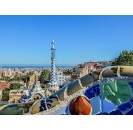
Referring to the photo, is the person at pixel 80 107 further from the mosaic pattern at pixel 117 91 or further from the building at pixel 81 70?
the building at pixel 81 70

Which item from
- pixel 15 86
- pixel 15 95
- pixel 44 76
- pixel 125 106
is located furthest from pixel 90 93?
pixel 15 86

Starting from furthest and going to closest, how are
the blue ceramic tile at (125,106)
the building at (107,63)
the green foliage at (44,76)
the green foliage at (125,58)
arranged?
the green foliage at (44,76) → the green foliage at (125,58) → the building at (107,63) → the blue ceramic tile at (125,106)

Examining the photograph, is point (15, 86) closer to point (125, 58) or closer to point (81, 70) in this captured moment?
point (81, 70)

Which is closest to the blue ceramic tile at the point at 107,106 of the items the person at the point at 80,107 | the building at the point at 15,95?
the person at the point at 80,107

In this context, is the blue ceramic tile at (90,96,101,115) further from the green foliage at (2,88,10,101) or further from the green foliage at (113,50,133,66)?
the green foliage at (2,88,10,101)
